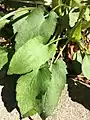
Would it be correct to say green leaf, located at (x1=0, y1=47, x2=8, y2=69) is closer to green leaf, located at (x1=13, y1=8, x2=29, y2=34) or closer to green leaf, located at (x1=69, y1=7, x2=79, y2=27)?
green leaf, located at (x1=13, y1=8, x2=29, y2=34)

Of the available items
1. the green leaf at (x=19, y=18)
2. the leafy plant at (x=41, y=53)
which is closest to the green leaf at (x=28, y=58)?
the leafy plant at (x=41, y=53)

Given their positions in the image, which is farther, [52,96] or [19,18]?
[19,18]

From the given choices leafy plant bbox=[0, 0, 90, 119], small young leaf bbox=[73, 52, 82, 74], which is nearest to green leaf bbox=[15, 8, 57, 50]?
leafy plant bbox=[0, 0, 90, 119]

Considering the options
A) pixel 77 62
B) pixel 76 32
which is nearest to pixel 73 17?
pixel 76 32

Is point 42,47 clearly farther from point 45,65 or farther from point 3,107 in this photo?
point 3,107

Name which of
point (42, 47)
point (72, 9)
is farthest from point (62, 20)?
point (42, 47)

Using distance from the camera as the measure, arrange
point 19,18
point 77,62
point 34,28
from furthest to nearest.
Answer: point 77,62, point 19,18, point 34,28

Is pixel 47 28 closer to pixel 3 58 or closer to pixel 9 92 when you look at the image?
pixel 3 58
